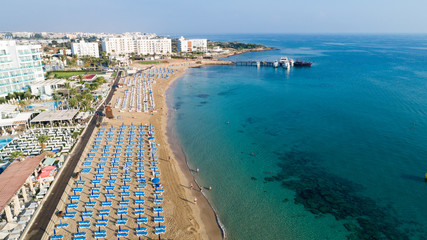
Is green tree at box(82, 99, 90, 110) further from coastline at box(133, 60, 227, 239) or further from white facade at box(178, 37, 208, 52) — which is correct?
white facade at box(178, 37, 208, 52)

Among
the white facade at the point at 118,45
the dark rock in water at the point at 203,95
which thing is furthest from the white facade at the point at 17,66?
the white facade at the point at 118,45

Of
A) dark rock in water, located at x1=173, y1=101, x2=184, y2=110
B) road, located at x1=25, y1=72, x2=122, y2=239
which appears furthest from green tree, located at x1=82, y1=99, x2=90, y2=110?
dark rock in water, located at x1=173, y1=101, x2=184, y2=110

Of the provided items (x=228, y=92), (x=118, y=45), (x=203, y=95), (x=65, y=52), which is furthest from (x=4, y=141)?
(x=118, y=45)

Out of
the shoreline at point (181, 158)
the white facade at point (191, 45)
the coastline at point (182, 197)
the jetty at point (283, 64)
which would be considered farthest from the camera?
the white facade at point (191, 45)

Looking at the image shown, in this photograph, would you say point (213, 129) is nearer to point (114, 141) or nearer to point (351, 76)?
point (114, 141)

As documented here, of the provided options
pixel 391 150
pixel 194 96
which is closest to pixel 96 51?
pixel 194 96

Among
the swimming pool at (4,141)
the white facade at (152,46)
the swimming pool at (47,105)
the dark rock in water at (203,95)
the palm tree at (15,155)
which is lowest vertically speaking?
the swimming pool at (4,141)

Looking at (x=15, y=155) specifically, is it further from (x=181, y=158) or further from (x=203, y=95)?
(x=203, y=95)

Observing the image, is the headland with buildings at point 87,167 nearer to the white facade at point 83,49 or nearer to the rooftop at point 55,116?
the rooftop at point 55,116
